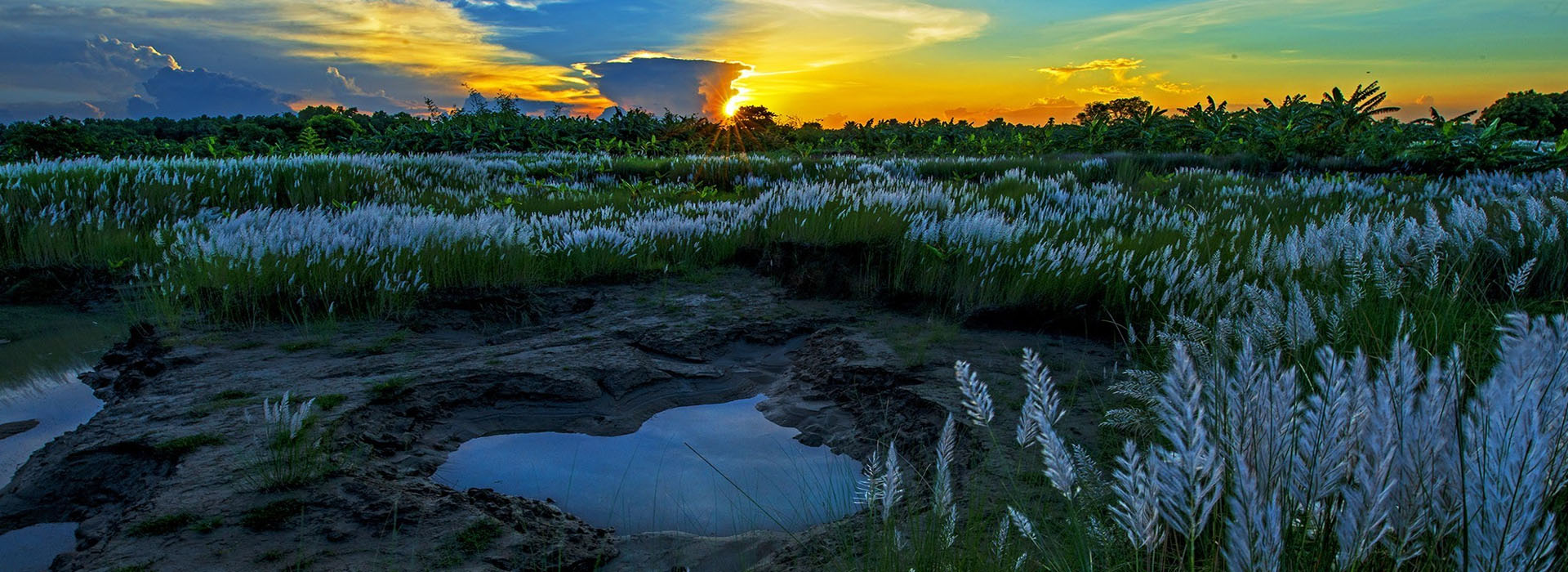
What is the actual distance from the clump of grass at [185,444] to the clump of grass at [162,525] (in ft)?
1.65

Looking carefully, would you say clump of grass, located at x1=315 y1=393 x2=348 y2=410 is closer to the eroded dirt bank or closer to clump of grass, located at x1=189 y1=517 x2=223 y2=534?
the eroded dirt bank

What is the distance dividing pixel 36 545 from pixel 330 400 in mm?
984

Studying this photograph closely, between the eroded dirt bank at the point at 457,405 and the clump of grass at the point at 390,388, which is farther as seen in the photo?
the clump of grass at the point at 390,388

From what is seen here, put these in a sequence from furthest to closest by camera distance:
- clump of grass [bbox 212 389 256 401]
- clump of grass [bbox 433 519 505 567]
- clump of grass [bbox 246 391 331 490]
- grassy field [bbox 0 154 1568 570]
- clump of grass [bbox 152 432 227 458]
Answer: clump of grass [bbox 212 389 256 401] < clump of grass [bbox 152 432 227 458] < clump of grass [bbox 246 391 331 490] < clump of grass [bbox 433 519 505 567] < grassy field [bbox 0 154 1568 570]

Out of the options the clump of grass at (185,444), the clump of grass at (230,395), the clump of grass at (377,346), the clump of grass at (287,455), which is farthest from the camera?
the clump of grass at (377,346)

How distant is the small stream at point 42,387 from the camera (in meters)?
2.49

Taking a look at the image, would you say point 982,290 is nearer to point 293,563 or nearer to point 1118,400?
point 1118,400

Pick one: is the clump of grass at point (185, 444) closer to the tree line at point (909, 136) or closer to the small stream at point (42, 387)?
the small stream at point (42, 387)

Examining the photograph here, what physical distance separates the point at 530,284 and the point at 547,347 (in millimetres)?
1370

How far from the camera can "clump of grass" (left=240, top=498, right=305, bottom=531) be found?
2389 millimetres

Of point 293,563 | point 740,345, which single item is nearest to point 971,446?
point 740,345

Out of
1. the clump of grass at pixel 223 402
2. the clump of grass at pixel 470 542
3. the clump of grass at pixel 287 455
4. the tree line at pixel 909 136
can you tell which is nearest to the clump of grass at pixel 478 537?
the clump of grass at pixel 470 542

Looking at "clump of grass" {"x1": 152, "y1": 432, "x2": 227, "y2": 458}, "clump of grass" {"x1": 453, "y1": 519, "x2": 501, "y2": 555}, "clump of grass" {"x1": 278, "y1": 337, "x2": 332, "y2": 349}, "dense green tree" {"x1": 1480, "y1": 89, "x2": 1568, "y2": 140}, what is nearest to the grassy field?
"clump of grass" {"x1": 278, "y1": 337, "x2": 332, "y2": 349}

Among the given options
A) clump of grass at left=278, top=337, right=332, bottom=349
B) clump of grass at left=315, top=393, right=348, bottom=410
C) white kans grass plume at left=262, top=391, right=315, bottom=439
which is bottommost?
Answer: clump of grass at left=315, top=393, right=348, bottom=410
